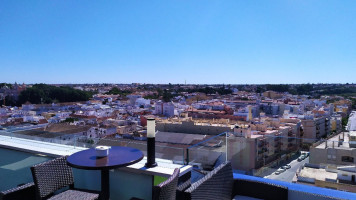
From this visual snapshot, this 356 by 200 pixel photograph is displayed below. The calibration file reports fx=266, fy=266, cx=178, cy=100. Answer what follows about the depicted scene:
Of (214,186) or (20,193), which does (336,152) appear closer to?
(214,186)

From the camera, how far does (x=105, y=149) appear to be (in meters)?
1.37

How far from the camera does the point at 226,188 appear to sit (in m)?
1.31

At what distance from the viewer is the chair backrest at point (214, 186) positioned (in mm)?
1065

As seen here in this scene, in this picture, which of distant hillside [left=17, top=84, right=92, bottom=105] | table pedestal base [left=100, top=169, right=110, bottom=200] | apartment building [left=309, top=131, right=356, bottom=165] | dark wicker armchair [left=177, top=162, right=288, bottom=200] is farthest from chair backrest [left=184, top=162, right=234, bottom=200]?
distant hillside [left=17, top=84, right=92, bottom=105]

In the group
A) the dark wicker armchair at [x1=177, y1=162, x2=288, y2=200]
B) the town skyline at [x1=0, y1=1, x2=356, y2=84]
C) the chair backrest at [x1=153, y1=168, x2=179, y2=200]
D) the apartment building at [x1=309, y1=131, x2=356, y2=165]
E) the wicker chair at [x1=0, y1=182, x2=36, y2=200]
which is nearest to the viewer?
the chair backrest at [x1=153, y1=168, x2=179, y2=200]

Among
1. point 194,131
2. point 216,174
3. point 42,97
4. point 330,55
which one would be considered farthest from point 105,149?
point 42,97

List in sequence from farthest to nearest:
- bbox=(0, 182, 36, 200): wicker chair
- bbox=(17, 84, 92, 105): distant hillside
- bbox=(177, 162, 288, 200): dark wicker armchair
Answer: bbox=(17, 84, 92, 105): distant hillside, bbox=(0, 182, 36, 200): wicker chair, bbox=(177, 162, 288, 200): dark wicker armchair

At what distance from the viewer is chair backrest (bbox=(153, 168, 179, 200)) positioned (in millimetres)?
988

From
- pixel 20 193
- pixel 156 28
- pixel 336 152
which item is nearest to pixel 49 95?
pixel 156 28

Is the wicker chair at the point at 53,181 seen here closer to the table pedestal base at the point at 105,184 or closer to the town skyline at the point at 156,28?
the table pedestal base at the point at 105,184

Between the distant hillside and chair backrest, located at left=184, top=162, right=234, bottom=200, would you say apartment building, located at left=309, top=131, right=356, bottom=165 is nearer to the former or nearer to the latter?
chair backrest, located at left=184, top=162, right=234, bottom=200

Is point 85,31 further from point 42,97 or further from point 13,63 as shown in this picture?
point 42,97

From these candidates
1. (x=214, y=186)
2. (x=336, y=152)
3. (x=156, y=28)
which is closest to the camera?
(x=214, y=186)

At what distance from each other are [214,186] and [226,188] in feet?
0.46
